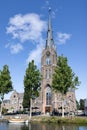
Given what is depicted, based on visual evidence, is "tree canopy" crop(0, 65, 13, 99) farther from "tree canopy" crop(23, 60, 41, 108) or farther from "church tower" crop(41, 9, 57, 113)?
"church tower" crop(41, 9, 57, 113)

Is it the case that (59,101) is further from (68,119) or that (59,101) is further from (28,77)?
(68,119)

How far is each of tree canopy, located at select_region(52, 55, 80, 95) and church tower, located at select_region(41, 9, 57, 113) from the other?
30.7 m

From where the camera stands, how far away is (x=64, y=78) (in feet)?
211

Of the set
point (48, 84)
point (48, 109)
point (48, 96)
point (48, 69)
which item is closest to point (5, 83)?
point (48, 84)

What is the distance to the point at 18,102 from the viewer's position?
14900 cm

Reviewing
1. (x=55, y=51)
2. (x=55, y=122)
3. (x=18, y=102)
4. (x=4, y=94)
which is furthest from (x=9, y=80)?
(x=18, y=102)

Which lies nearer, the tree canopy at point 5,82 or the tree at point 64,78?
the tree at point 64,78

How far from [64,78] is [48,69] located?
113 feet

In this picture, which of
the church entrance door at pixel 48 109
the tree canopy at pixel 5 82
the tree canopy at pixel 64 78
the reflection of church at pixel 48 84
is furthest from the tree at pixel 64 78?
the church entrance door at pixel 48 109

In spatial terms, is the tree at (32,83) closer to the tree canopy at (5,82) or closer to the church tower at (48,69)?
the tree canopy at (5,82)

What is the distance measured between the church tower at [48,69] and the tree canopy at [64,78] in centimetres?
3073

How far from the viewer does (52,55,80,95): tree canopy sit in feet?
210

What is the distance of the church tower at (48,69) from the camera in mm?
96500

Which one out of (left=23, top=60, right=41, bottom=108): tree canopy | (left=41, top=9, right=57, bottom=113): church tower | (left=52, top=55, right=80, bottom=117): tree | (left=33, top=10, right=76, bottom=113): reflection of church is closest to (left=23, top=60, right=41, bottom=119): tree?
(left=23, top=60, right=41, bottom=108): tree canopy
